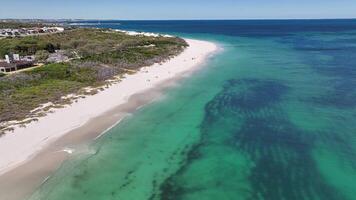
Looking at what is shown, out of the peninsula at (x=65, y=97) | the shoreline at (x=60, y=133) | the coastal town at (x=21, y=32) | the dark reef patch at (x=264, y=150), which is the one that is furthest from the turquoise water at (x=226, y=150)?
the coastal town at (x=21, y=32)

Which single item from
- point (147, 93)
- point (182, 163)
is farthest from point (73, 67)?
point (182, 163)

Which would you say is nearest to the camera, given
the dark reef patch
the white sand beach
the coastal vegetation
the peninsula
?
the dark reef patch

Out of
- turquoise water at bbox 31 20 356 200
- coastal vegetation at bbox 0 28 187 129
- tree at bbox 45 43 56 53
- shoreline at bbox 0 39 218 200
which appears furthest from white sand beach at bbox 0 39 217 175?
tree at bbox 45 43 56 53

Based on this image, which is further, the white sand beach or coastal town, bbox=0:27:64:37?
coastal town, bbox=0:27:64:37

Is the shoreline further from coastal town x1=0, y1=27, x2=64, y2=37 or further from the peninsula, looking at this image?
coastal town x1=0, y1=27, x2=64, y2=37

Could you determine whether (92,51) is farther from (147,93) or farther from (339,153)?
(339,153)

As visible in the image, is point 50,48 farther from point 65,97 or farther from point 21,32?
point 21,32
